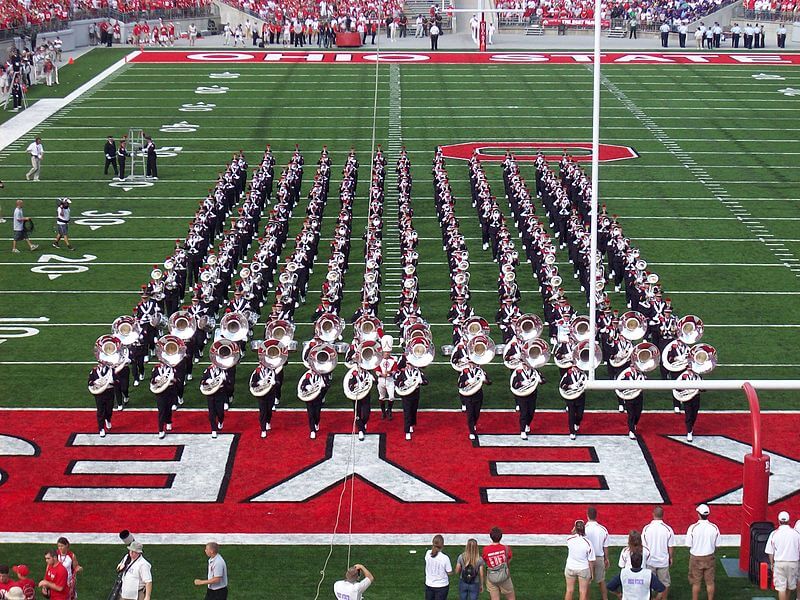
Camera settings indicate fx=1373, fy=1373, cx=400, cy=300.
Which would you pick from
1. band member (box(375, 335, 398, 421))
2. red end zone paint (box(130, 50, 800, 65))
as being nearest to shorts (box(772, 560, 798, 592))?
band member (box(375, 335, 398, 421))

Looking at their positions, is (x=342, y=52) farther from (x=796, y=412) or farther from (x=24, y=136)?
(x=796, y=412)

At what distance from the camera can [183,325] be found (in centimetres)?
1527

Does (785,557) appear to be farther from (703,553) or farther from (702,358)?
(702,358)

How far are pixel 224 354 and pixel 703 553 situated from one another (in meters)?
5.75

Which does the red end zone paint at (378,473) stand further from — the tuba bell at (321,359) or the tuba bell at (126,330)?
the tuba bell at (126,330)

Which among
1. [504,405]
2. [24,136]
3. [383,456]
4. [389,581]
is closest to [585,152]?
[24,136]

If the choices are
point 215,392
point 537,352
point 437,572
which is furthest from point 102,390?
point 437,572

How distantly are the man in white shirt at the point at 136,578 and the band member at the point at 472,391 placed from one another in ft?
15.6

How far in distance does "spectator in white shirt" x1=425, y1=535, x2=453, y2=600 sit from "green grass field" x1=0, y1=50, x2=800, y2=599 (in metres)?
0.82

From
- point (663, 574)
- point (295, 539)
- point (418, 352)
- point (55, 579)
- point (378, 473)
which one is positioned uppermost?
point (418, 352)

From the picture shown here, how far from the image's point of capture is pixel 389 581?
35.5ft

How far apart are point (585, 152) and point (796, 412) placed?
14.4 m

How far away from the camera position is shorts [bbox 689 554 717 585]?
10.3m

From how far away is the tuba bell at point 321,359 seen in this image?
45.7 feet
